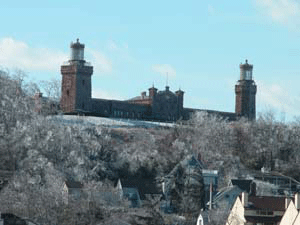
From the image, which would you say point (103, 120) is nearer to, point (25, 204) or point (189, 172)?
point (189, 172)

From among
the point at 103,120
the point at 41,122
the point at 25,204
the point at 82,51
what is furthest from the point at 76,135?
the point at 25,204

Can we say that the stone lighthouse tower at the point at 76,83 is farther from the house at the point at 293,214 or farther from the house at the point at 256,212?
the house at the point at 293,214

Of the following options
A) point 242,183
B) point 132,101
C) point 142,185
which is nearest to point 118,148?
point 142,185

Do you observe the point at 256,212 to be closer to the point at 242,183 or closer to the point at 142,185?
the point at 242,183

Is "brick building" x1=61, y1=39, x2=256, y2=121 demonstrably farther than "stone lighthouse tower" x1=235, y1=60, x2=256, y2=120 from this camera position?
No

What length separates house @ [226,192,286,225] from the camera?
7569 centimetres

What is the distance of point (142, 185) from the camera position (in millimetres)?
111250

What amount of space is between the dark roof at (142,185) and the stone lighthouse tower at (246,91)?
58.6m

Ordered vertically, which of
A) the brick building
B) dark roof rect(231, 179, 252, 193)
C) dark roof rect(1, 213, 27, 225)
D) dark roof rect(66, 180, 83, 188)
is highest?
the brick building

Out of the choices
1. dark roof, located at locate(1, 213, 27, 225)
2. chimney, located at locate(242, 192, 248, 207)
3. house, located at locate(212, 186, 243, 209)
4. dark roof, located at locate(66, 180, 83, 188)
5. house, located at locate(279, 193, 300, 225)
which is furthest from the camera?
house, located at locate(212, 186, 243, 209)

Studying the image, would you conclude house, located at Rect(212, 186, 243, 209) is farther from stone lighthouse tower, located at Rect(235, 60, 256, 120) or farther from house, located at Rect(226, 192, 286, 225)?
stone lighthouse tower, located at Rect(235, 60, 256, 120)

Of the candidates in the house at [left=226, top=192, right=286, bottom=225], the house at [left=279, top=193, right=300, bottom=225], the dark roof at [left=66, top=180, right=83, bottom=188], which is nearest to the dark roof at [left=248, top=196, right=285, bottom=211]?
the house at [left=226, top=192, right=286, bottom=225]

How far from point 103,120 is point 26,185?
5009 cm

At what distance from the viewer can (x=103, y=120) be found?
146m
